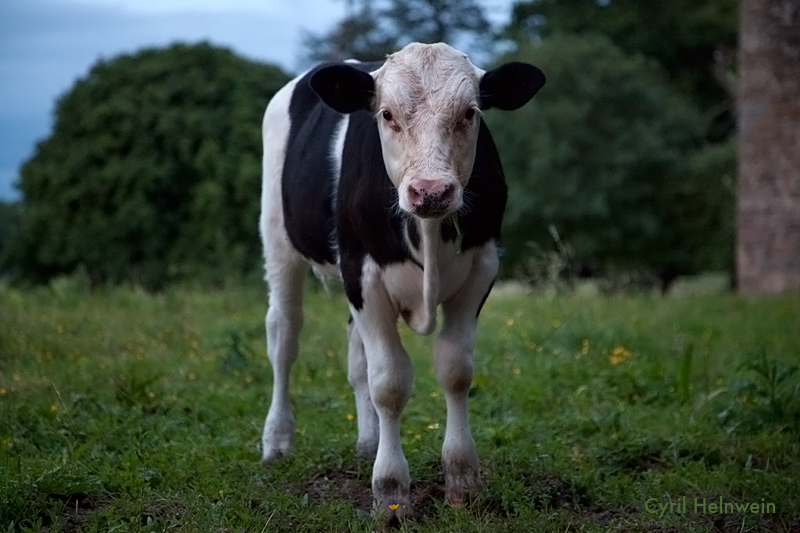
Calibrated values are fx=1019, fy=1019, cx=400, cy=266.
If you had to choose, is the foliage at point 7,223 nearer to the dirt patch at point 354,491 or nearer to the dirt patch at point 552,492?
the dirt patch at point 354,491

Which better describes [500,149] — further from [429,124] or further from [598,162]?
[429,124]

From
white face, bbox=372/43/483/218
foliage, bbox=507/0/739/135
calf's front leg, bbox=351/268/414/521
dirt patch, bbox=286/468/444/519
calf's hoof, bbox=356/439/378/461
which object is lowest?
dirt patch, bbox=286/468/444/519

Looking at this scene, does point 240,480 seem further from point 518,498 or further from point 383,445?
point 518,498

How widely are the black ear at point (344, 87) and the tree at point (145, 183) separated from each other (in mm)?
9077

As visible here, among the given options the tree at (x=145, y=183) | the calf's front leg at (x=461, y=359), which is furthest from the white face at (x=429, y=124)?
the tree at (x=145, y=183)

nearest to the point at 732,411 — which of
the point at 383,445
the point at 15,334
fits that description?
the point at 383,445

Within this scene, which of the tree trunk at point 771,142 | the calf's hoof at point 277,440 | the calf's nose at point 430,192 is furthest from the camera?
the tree trunk at point 771,142

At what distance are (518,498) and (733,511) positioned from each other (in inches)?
Result: 37.1

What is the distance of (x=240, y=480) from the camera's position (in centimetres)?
482

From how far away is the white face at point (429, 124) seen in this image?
391 centimetres

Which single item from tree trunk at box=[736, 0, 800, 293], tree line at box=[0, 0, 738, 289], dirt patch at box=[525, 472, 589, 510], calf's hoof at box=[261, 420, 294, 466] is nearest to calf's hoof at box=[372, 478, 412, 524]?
dirt patch at box=[525, 472, 589, 510]

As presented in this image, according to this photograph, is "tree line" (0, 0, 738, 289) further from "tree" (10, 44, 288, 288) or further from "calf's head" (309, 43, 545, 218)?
"calf's head" (309, 43, 545, 218)

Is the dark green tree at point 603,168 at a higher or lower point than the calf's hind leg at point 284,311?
higher

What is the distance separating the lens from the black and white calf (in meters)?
4.14
